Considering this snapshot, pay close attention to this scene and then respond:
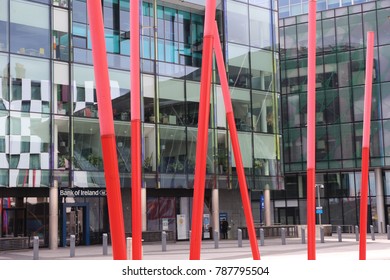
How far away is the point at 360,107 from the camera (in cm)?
5222

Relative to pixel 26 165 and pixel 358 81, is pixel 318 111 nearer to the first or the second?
pixel 358 81

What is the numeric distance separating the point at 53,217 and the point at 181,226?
31.8ft

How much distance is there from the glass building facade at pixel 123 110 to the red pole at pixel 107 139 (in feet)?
79.9

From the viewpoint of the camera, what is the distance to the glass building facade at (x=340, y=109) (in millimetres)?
51125

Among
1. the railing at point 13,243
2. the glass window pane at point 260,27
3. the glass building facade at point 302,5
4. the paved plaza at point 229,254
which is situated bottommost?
the paved plaza at point 229,254

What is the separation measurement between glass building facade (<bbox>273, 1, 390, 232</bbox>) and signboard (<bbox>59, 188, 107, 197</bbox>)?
23154mm

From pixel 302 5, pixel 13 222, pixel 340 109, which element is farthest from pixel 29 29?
pixel 302 5

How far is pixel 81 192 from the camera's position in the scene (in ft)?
113

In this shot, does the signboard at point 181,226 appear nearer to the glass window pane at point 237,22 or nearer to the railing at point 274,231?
the railing at point 274,231

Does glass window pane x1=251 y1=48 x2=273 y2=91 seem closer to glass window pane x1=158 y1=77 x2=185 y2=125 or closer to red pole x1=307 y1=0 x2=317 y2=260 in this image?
glass window pane x1=158 y1=77 x2=185 y2=125

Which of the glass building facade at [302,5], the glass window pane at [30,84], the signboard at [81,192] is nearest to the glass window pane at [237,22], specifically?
the signboard at [81,192]

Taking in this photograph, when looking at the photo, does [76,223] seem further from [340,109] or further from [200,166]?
[340,109]

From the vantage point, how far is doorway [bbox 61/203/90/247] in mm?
33906

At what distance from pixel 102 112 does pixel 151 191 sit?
3112cm
